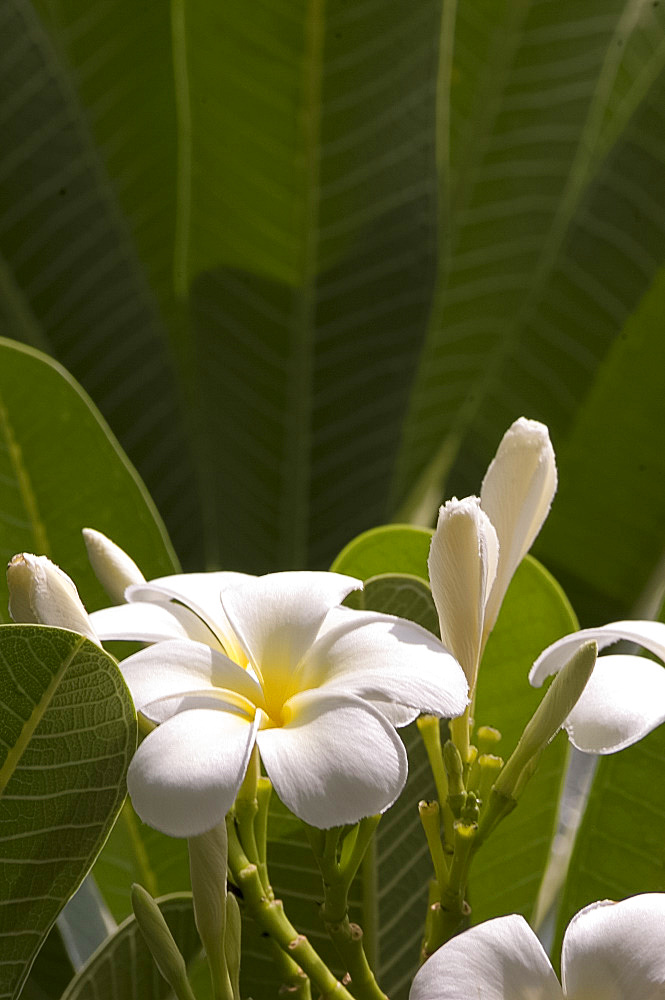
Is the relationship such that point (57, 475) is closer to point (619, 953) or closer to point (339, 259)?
point (339, 259)

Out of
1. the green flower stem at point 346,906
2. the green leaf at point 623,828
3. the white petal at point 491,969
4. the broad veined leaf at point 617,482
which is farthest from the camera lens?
the broad veined leaf at point 617,482

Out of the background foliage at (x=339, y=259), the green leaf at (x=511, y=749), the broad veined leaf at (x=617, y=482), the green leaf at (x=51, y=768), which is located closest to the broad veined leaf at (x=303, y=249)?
the background foliage at (x=339, y=259)

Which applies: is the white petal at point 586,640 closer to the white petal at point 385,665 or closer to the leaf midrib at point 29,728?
the white petal at point 385,665

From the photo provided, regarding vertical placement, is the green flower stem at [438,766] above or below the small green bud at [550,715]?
below

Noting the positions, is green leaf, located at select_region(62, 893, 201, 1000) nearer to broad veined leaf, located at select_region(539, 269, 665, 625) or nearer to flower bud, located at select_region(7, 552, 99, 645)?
flower bud, located at select_region(7, 552, 99, 645)

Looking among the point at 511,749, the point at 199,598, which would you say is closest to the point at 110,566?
the point at 199,598

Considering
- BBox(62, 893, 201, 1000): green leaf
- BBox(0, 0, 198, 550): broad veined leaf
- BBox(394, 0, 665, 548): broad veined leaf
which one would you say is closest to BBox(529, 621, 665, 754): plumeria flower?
BBox(62, 893, 201, 1000): green leaf
